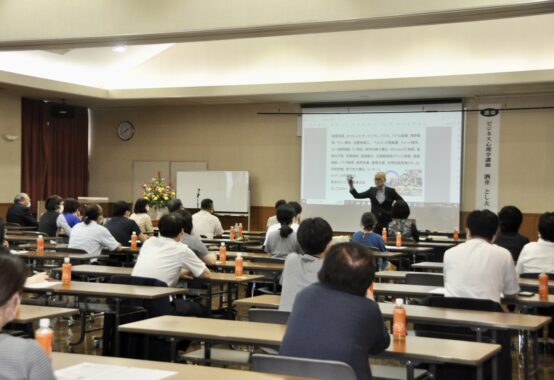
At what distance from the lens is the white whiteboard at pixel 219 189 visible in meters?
15.2

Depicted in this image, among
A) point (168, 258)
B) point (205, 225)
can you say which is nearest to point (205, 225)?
point (205, 225)

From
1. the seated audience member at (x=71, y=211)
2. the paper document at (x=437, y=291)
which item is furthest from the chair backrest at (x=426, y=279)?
the seated audience member at (x=71, y=211)

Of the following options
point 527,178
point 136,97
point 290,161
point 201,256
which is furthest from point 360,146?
point 201,256

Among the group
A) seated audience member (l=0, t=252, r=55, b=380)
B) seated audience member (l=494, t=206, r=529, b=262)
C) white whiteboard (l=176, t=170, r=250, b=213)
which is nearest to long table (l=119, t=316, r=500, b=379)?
seated audience member (l=0, t=252, r=55, b=380)

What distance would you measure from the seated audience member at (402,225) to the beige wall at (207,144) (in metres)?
5.33

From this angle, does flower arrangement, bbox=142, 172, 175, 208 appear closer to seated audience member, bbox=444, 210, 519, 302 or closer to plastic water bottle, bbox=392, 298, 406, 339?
seated audience member, bbox=444, 210, 519, 302

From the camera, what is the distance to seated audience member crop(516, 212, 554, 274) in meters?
5.88

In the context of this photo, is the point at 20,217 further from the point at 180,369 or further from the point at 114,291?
the point at 180,369

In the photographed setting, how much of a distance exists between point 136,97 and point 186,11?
695 centimetres

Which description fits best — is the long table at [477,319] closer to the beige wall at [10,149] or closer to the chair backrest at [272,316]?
the chair backrest at [272,316]

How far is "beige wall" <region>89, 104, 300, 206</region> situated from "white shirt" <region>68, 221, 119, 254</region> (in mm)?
7601

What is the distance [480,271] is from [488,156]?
30.7 ft

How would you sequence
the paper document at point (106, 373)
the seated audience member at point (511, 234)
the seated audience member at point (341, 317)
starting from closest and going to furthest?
the paper document at point (106, 373), the seated audience member at point (341, 317), the seated audience member at point (511, 234)

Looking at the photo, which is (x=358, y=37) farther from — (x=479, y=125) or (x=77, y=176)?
(x=77, y=176)
